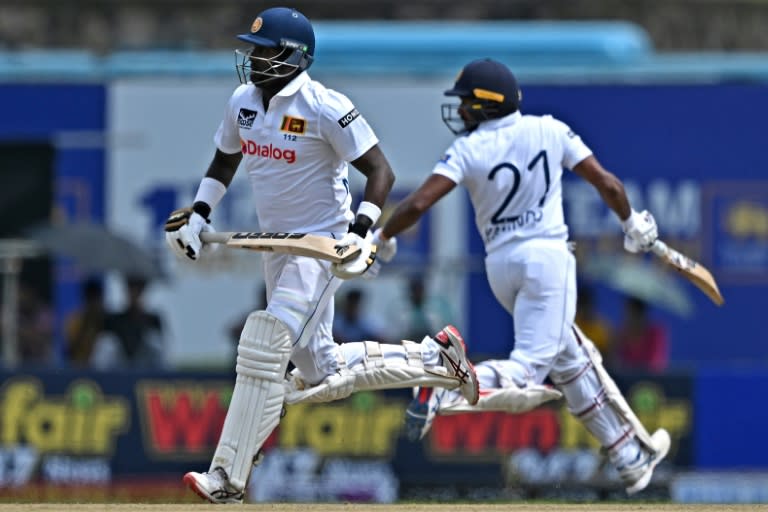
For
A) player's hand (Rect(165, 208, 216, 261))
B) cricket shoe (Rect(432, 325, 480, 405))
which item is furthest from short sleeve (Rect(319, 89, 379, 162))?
cricket shoe (Rect(432, 325, 480, 405))

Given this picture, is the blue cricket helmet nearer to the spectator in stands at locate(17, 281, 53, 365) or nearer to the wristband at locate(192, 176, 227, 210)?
the wristband at locate(192, 176, 227, 210)

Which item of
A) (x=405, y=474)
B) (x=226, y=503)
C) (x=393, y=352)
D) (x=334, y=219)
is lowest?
(x=405, y=474)

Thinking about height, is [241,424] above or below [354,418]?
above

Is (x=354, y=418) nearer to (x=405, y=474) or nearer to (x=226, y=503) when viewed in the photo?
(x=405, y=474)

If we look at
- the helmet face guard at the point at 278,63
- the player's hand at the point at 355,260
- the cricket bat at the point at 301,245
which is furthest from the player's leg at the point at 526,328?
the helmet face guard at the point at 278,63

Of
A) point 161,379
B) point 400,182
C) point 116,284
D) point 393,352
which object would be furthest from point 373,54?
point 393,352

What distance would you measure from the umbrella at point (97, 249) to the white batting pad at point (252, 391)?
7.65 metres

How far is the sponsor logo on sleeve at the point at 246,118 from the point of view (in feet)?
29.1

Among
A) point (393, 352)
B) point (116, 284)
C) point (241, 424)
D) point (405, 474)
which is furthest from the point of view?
point (116, 284)

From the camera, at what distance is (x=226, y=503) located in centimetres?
862

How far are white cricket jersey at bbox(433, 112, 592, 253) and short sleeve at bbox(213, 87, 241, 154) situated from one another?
1248 millimetres

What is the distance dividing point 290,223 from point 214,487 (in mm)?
1301

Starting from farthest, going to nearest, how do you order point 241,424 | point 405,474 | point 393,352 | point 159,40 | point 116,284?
point 159,40, point 116,284, point 405,474, point 393,352, point 241,424

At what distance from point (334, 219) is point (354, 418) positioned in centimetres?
500
